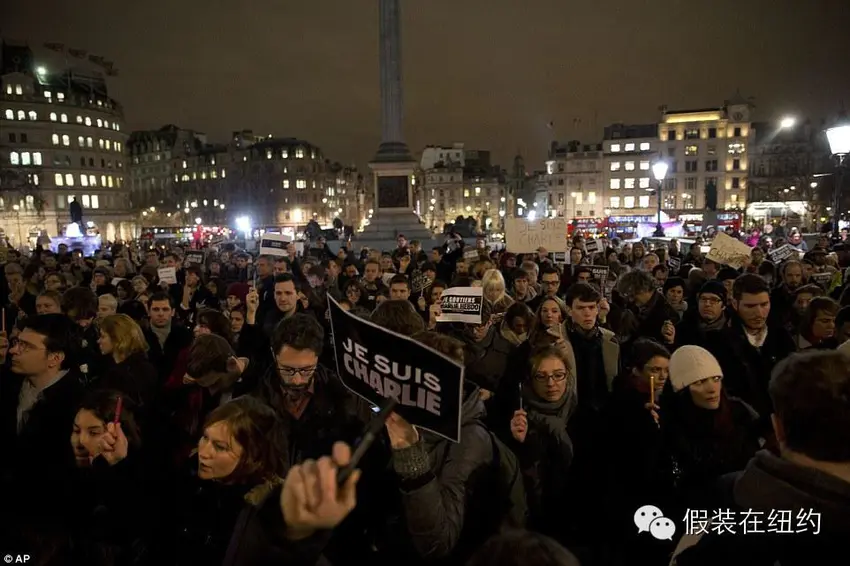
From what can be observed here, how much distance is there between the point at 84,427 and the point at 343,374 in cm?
165

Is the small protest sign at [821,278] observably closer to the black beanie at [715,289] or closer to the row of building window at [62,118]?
the black beanie at [715,289]

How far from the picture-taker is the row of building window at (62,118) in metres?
81.1

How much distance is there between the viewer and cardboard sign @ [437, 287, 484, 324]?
6.20 meters

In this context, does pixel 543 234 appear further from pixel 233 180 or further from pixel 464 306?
pixel 233 180

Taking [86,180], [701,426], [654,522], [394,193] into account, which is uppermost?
[86,180]

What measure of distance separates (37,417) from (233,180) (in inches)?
4762

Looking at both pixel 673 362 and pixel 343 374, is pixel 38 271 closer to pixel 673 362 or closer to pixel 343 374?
pixel 343 374

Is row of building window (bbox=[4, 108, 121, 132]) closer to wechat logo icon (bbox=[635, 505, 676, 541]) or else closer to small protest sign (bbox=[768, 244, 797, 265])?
small protest sign (bbox=[768, 244, 797, 265])

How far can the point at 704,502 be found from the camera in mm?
2699

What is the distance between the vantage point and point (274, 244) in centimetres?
1365

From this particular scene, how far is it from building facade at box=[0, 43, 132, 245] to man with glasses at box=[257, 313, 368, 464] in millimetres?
84270

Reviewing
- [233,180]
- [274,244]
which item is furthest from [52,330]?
[233,180]

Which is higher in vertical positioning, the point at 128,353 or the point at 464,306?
the point at 464,306

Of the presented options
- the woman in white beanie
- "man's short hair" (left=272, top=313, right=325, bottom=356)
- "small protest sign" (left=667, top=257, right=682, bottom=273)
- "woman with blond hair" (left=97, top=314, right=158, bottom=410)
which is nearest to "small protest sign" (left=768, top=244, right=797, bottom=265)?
"small protest sign" (left=667, top=257, right=682, bottom=273)
